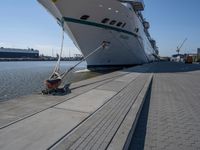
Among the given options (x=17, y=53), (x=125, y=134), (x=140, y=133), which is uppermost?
(x=17, y=53)

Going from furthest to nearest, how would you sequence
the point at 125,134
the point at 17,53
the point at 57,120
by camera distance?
the point at 17,53 → the point at 57,120 → the point at 125,134

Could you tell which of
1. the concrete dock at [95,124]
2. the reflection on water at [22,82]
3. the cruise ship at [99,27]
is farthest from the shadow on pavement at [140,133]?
the cruise ship at [99,27]

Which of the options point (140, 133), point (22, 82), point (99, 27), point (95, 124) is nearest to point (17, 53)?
point (99, 27)

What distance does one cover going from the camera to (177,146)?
13.7ft

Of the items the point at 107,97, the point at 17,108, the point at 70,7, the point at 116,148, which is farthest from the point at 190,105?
the point at 70,7

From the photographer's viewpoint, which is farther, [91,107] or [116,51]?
[116,51]

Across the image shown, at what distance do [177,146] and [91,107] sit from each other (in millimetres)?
2823

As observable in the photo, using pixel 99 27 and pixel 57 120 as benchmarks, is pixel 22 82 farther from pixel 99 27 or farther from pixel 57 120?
pixel 57 120

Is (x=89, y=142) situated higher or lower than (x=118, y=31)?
lower

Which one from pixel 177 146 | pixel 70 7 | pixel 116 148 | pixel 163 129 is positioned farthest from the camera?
pixel 70 7

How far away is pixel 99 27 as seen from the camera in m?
21.8

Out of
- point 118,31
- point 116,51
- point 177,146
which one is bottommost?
point 177,146

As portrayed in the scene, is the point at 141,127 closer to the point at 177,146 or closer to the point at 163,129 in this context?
the point at 163,129

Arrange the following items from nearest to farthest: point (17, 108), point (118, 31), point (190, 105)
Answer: point (17, 108) → point (190, 105) → point (118, 31)
